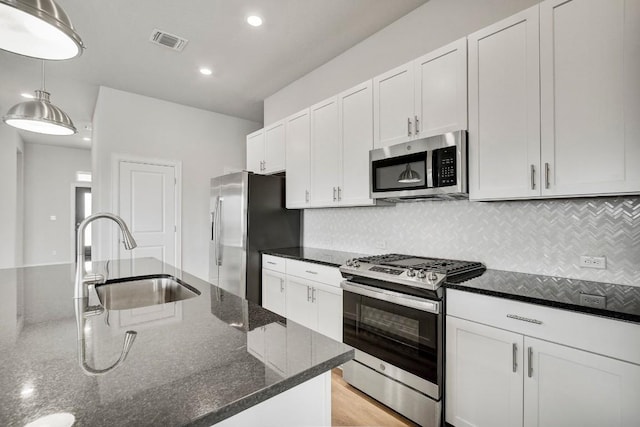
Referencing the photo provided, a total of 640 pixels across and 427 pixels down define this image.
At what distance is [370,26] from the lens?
2955 mm

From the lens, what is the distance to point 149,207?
4.56m

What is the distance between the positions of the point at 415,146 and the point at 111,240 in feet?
13.3

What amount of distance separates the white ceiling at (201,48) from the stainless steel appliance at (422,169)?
1330mm

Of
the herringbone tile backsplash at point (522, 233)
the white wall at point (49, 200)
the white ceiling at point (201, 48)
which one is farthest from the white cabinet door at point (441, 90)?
the white wall at point (49, 200)

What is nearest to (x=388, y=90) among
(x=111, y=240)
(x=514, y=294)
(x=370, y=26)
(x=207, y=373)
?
(x=370, y=26)

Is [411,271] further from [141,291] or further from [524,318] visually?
[141,291]

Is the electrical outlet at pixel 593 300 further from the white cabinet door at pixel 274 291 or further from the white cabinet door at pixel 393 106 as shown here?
the white cabinet door at pixel 274 291

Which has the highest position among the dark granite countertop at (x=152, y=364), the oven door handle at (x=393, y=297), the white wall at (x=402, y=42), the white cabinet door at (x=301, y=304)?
the white wall at (x=402, y=42)

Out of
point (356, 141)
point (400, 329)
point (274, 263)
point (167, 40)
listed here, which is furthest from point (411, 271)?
point (167, 40)

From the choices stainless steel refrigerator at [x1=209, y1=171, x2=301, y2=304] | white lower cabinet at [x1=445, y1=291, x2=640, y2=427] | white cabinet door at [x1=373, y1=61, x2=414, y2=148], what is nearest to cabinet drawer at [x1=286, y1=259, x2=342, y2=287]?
stainless steel refrigerator at [x1=209, y1=171, x2=301, y2=304]

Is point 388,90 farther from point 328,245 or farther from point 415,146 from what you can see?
point 328,245

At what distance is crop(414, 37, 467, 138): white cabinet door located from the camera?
2.06 metres

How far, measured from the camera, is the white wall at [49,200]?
6.98 meters

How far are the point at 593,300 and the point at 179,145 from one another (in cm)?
510
